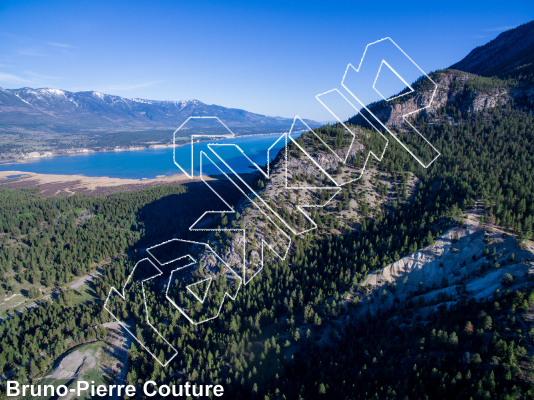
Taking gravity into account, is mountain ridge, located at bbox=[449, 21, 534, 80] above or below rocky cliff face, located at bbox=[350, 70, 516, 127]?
above

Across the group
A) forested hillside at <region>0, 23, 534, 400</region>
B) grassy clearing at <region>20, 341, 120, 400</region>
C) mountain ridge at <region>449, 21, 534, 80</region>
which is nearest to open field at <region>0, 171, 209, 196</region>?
forested hillside at <region>0, 23, 534, 400</region>

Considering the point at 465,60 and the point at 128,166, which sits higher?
the point at 465,60

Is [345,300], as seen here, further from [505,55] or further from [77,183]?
[77,183]

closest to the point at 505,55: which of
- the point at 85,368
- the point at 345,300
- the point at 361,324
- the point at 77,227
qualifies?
the point at 345,300

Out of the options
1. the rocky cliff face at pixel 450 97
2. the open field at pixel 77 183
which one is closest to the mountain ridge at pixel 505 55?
the rocky cliff face at pixel 450 97

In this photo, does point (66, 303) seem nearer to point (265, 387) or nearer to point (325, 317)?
point (265, 387)

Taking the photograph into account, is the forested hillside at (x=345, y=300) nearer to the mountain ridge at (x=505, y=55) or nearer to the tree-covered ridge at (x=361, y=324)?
the tree-covered ridge at (x=361, y=324)

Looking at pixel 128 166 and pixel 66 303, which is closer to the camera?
pixel 66 303

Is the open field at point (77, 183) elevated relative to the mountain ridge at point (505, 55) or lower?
lower

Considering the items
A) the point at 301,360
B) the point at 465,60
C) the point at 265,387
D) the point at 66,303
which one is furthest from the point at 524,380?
the point at 465,60

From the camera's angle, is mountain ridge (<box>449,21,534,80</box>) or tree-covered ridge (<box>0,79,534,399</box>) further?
mountain ridge (<box>449,21,534,80</box>)

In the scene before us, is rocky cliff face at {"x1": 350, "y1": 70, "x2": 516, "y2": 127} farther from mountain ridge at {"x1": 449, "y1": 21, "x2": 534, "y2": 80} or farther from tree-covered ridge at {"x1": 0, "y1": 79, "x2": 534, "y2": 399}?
tree-covered ridge at {"x1": 0, "y1": 79, "x2": 534, "y2": 399}
